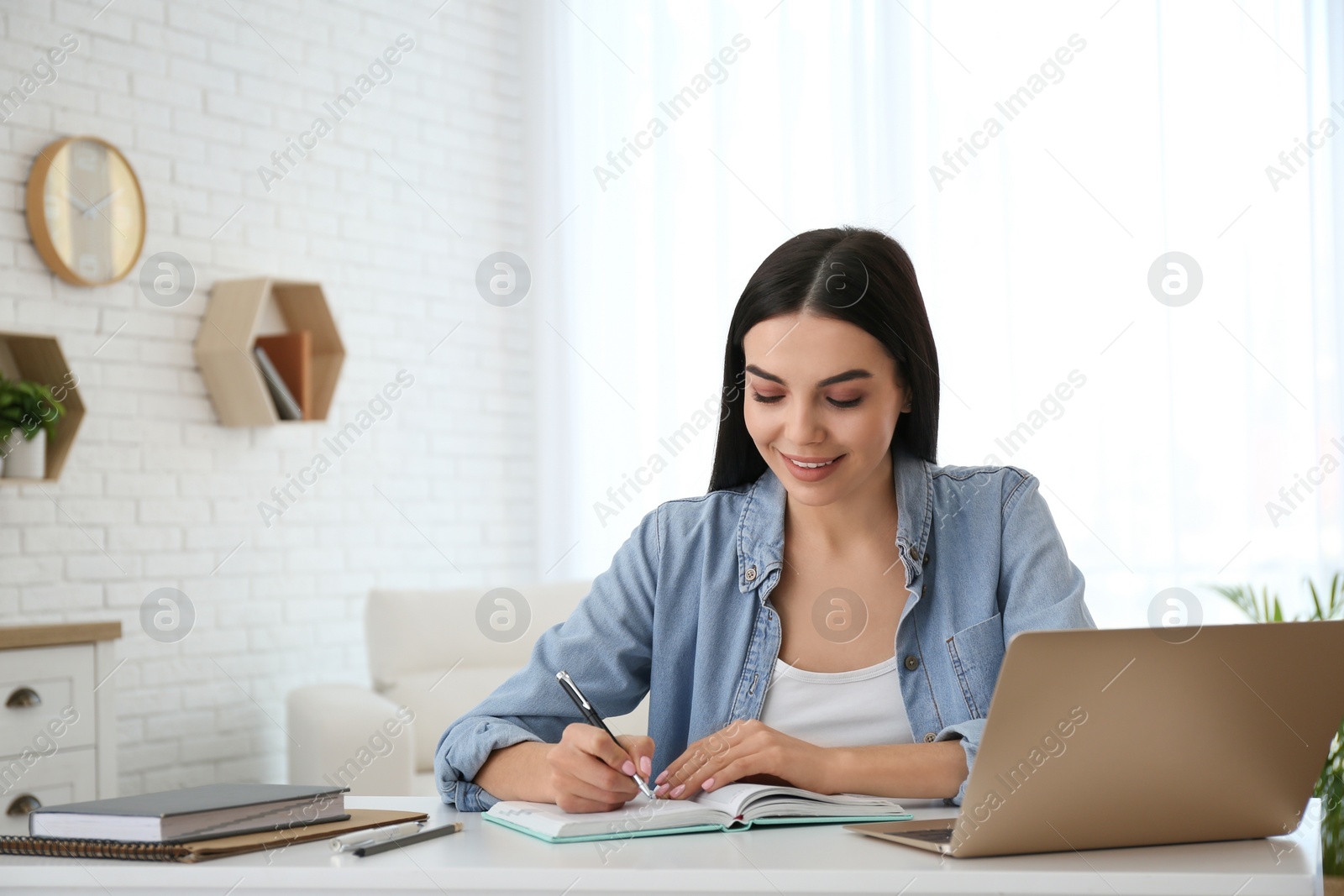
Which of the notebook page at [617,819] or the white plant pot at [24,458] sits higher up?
the white plant pot at [24,458]

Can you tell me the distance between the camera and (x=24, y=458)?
3.21 metres

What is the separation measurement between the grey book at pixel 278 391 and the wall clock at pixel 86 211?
0.46 metres

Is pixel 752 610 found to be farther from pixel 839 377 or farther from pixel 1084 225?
pixel 1084 225

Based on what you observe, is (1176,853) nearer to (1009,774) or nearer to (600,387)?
(1009,774)

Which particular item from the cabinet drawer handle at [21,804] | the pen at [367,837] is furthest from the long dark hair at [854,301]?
the cabinet drawer handle at [21,804]

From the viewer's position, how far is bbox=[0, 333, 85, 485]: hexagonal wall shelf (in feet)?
11.0

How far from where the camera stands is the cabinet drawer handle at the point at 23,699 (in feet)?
9.25

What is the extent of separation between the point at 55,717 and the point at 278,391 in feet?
4.24

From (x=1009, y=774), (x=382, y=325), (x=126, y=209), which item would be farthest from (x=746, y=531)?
(x=382, y=325)

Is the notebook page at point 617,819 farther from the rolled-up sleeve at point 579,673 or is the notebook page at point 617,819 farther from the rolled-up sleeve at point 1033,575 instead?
the rolled-up sleeve at point 1033,575

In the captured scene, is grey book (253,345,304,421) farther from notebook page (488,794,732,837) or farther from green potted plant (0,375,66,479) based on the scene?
notebook page (488,794,732,837)

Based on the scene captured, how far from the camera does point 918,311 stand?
1.64m

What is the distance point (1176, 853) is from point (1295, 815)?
0.43 ft

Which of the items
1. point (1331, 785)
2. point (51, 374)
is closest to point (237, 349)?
point (51, 374)
